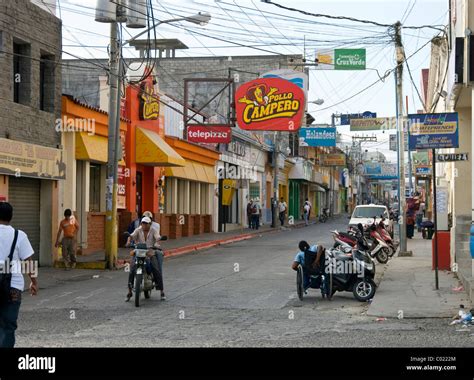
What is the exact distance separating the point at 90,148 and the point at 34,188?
304 centimetres

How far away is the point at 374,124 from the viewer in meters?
28.8

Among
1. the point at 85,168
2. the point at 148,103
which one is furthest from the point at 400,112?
the point at 148,103

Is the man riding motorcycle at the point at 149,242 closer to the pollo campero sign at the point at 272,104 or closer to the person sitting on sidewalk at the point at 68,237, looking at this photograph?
the person sitting on sidewalk at the point at 68,237

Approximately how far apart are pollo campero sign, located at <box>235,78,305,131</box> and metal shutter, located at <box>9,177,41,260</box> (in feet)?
39.5

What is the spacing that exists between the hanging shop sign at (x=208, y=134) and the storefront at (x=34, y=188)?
39.5ft

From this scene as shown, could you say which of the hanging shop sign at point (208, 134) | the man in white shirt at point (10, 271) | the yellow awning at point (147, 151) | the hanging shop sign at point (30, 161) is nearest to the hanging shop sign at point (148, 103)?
the yellow awning at point (147, 151)

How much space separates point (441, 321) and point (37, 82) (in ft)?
46.2

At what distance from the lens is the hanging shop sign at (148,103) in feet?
98.3

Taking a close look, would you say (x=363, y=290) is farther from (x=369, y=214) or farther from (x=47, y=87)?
(x=369, y=214)

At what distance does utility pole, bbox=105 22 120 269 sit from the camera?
2123cm
